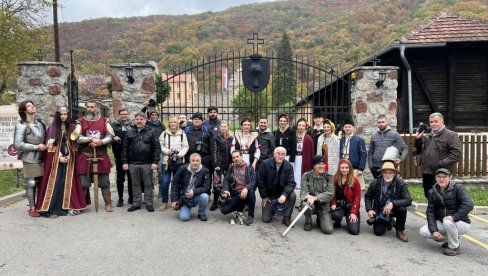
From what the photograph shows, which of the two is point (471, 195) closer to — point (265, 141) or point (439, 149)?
point (439, 149)

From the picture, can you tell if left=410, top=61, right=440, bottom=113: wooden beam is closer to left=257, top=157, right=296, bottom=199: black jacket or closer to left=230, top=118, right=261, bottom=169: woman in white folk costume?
left=230, top=118, right=261, bottom=169: woman in white folk costume

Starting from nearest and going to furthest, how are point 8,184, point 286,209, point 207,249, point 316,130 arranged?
point 207,249 → point 286,209 → point 316,130 → point 8,184

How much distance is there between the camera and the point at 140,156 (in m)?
6.92

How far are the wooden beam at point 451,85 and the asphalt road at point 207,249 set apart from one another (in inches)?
259

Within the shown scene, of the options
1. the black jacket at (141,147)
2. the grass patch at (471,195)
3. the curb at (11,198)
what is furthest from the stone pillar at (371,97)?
the curb at (11,198)

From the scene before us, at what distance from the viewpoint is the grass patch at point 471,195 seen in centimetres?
798

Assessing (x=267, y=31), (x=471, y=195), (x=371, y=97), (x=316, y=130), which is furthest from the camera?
(x=267, y=31)

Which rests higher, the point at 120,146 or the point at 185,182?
the point at 120,146

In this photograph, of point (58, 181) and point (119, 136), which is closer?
point (58, 181)

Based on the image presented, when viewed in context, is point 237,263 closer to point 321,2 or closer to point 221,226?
point 221,226

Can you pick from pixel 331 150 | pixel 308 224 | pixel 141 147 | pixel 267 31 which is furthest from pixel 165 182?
pixel 267 31

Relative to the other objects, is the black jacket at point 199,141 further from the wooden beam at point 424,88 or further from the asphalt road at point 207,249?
the wooden beam at point 424,88

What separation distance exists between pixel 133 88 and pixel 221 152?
3.11 meters

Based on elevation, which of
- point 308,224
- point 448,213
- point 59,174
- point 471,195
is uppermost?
point 59,174
